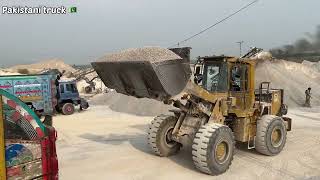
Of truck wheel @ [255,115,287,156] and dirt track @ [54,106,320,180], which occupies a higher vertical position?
truck wheel @ [255,115,287,156]

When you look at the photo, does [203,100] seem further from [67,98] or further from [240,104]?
[67,98]

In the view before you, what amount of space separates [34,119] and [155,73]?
14.0ft

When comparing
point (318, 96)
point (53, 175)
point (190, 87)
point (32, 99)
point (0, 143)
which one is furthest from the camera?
point (318, 96)

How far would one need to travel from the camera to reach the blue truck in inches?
830

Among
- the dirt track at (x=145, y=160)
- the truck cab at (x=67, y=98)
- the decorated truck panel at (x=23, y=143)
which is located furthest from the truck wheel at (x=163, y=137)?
the truck cab at (x=67, y=98)

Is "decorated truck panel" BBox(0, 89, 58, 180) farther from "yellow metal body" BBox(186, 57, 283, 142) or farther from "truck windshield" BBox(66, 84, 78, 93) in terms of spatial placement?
"truck windshield" BBox(66, 84, 78, 93)

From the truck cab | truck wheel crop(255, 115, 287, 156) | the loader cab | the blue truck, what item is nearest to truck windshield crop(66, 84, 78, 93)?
the truck cab

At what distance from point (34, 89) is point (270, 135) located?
1471 centimetres

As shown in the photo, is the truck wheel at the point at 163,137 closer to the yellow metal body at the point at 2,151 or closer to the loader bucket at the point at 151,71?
the loader bucket at the point at 151,71

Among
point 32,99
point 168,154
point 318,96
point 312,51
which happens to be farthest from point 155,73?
point 318,96

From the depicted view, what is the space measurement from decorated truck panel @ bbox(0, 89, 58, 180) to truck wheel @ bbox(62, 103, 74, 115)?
A: 19.5 meters

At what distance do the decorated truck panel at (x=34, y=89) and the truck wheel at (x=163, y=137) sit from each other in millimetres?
11363

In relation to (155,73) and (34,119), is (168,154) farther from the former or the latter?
(34,119)

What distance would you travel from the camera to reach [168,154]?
11.3 m
